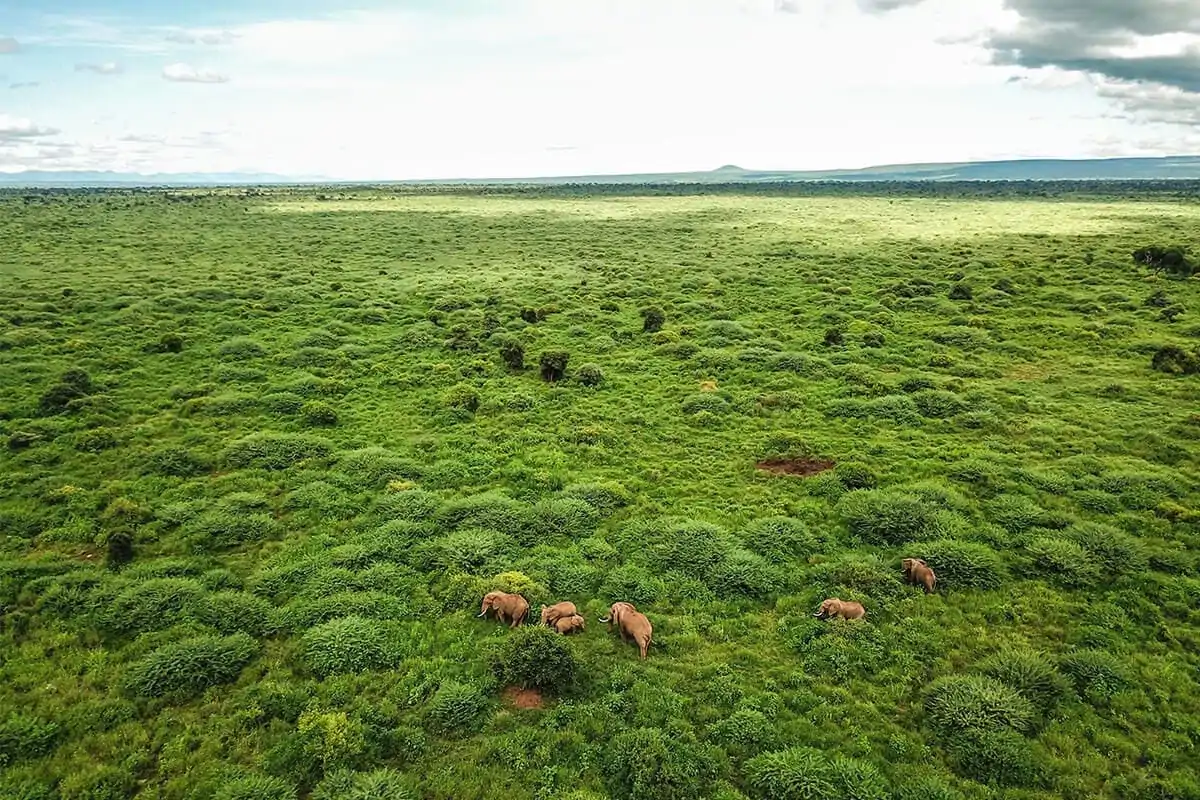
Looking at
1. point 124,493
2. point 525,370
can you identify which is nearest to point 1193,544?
point 525,370

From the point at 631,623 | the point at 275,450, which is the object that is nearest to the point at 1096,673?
the point at 631,623

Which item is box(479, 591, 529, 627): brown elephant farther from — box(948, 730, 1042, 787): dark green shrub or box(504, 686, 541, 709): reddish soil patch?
box(948, 730, 1042, 787): dark green shrub

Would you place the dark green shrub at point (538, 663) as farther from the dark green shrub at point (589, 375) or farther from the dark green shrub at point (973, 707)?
the dark green shrub at point (589, 375)

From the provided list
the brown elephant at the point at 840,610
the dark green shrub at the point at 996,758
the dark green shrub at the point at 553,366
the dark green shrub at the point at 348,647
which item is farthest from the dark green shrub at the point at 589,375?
the dark green shrub at the point at 996,758

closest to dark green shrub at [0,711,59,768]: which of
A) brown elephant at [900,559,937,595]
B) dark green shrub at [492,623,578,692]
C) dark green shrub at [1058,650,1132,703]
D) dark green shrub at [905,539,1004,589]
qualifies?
dark green shrub at [492,623,578,692]

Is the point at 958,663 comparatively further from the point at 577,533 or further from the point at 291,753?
the point at 291,753
